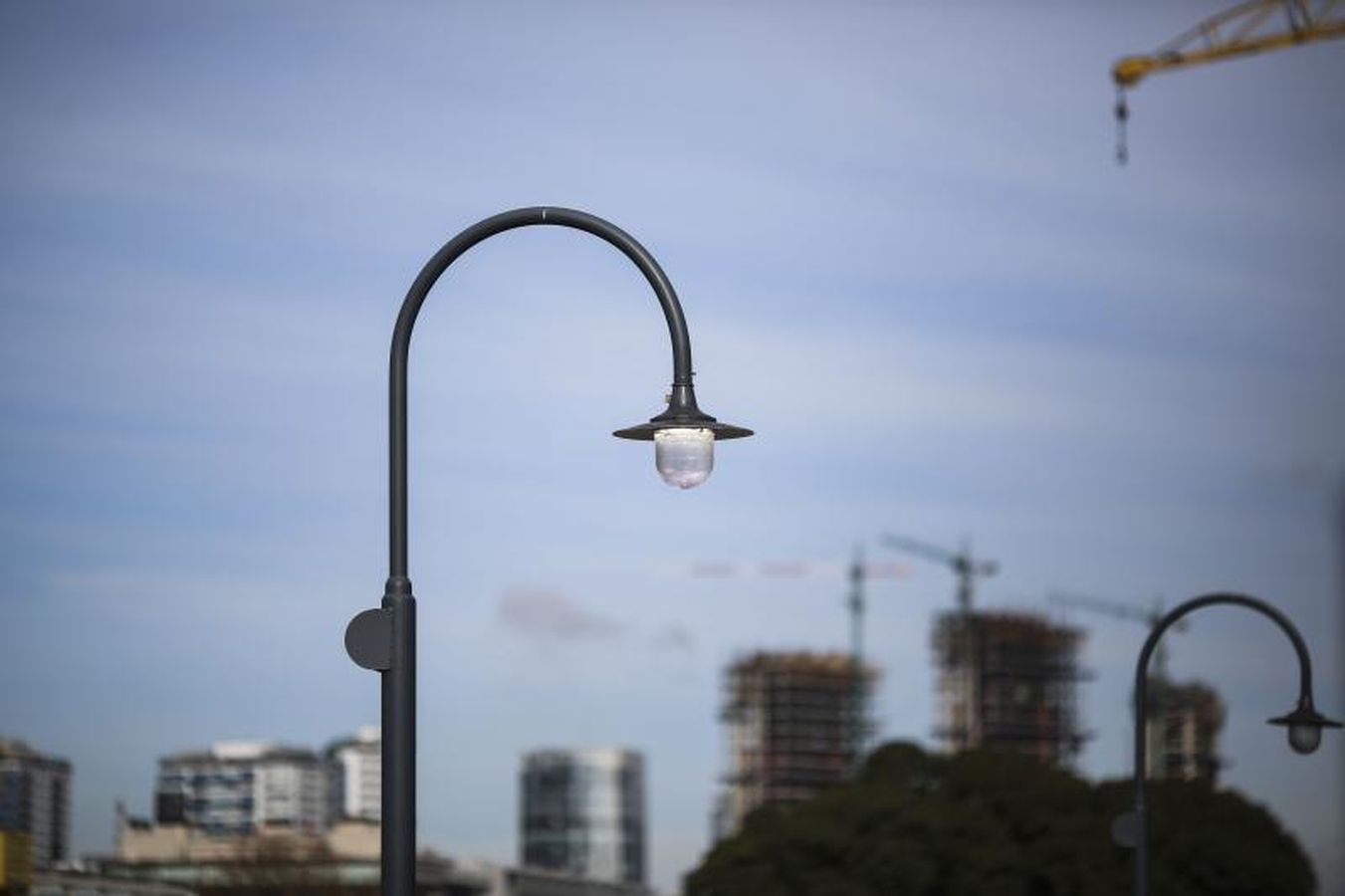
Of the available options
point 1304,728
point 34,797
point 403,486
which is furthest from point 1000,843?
point 34,797

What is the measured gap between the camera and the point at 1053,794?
240 feet

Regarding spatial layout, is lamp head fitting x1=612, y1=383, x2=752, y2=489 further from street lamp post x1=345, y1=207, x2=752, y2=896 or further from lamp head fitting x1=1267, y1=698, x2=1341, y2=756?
lamp head fitting x1=1267, y1=698, x2=1341, y2=756

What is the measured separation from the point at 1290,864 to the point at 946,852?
1025 centimetres

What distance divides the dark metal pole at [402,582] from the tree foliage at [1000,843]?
57559 millimetres

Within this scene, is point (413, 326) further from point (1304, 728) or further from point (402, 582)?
point (1304, 728)

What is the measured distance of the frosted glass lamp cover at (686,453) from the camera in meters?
13.8

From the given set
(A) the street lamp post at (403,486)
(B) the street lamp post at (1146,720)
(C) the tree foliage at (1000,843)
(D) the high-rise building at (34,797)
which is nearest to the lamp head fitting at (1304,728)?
(B) the street lamp post at (1146,720)

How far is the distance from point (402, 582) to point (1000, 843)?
5946 cm

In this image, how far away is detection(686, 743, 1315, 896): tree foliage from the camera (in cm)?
7069

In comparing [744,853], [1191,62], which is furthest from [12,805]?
[744,853]

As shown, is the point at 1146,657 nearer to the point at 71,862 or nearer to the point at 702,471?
the point at 702,471

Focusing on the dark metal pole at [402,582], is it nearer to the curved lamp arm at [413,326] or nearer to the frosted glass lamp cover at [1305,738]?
the curved lamp arm at [413,326]

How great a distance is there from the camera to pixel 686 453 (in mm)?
13820

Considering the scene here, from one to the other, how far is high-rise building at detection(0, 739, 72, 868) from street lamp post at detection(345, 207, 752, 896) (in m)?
167
